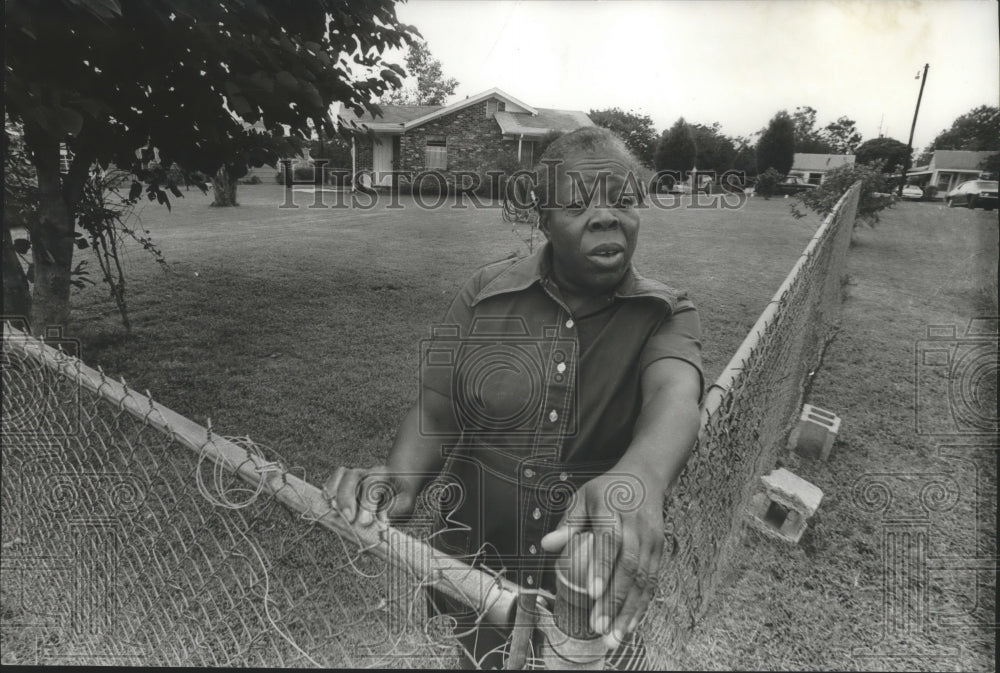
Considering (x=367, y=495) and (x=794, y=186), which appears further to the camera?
(x=794, y=186)

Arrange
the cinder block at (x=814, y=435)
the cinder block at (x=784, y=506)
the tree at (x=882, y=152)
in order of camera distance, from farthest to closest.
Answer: the tree at (x=882, y=152), the cinder block at (x=814, y=435), the cinder block at (x=784, y=506)

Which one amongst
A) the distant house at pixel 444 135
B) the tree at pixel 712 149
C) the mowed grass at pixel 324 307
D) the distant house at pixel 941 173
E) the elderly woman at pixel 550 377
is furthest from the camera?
the distant house at pixel 941 173

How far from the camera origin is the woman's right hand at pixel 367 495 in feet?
4.02

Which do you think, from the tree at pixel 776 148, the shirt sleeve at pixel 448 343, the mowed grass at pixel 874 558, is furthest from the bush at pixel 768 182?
the shirt sleeve at pixel 448 343

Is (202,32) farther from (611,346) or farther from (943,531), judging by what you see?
(943,531)

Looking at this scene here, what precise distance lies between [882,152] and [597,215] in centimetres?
1288

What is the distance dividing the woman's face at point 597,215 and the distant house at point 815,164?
11966mm

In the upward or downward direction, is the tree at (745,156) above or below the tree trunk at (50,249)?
above

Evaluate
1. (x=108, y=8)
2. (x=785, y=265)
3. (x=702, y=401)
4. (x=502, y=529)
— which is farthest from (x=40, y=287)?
(x=785, y=265)

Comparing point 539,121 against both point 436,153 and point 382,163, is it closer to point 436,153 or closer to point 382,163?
point 436,153

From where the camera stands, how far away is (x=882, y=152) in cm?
1127

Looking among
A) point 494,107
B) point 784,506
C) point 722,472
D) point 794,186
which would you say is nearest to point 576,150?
point 722,472

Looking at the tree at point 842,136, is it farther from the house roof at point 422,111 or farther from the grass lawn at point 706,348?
the house roof at point 422,111

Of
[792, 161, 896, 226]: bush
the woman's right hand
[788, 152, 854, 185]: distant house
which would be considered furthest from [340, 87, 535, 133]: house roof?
[792, 161, 896, 226]: bush
